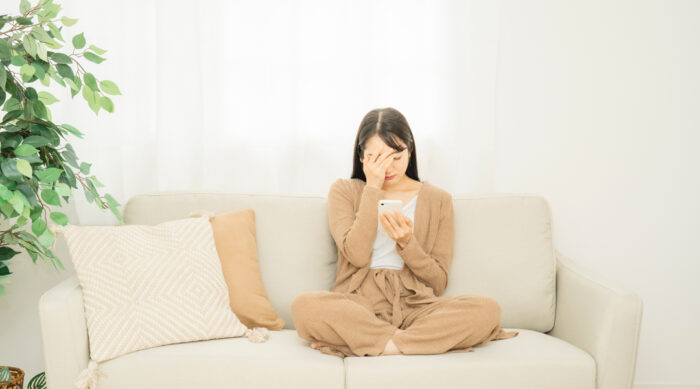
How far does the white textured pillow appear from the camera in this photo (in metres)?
1.61

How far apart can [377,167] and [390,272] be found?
0.35 meters

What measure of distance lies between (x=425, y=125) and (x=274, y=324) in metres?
0.99

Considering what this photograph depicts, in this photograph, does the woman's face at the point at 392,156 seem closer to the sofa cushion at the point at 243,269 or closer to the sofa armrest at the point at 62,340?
the sofa cushion at the point at 243,269

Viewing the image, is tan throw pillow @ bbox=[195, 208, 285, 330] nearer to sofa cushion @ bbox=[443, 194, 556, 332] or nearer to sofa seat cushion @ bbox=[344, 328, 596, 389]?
sofa seat cushion @ bbox=[344, 328, 596, 389]

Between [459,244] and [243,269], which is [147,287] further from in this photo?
[459,244]

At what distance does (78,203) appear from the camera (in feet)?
7.23

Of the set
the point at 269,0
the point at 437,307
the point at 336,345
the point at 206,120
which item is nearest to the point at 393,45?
Result: the point at 269,0

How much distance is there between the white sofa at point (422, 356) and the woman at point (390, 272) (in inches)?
2.1

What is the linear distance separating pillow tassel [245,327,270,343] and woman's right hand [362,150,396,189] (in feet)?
1.90

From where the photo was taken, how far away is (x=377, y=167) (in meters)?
1.91

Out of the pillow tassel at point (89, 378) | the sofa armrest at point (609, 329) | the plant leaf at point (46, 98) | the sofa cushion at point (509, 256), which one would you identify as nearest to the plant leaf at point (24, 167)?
the plant leaf at point (46, 98)

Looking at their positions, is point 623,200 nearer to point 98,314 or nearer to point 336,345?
point 336,345

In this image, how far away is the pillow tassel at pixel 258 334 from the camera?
5.57 ft

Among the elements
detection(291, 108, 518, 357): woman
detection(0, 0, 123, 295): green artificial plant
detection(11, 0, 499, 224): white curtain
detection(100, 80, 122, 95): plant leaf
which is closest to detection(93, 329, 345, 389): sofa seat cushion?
detection(291, 108, 518, 357): woman
